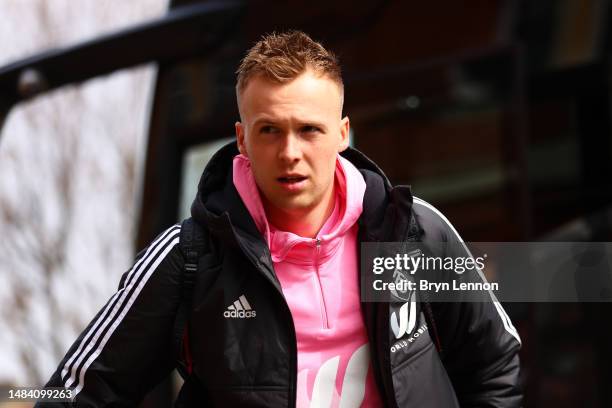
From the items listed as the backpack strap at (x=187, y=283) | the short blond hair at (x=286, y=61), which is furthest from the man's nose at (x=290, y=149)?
the backpack strap at (x=187, y=283)

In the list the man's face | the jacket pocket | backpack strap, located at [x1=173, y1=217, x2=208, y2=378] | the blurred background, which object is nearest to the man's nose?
the man's face

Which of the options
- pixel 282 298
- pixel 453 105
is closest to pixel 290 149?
pixel 282 298

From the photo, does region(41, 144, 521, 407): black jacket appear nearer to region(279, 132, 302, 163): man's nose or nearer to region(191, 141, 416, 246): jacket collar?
region(191, 141, 416, 246): jacket collar

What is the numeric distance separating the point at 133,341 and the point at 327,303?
1.34ft

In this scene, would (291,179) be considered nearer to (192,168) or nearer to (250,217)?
(250,217)

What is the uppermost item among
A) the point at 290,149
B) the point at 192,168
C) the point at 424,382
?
the point at 192,168

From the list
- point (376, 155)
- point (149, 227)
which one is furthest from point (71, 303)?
point (376, 155)

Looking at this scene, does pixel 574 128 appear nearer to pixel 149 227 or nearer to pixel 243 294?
pixel 149 227

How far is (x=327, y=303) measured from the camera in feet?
6.80

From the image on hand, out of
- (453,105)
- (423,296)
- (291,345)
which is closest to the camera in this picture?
(291,345)

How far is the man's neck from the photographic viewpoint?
7.04ft

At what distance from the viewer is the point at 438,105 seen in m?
4.64

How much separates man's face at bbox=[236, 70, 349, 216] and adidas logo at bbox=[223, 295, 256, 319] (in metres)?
0.22

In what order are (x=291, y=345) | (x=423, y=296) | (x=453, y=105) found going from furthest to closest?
(x=453, y=105) → (x=423, y=296) → (x=291, y=345)
